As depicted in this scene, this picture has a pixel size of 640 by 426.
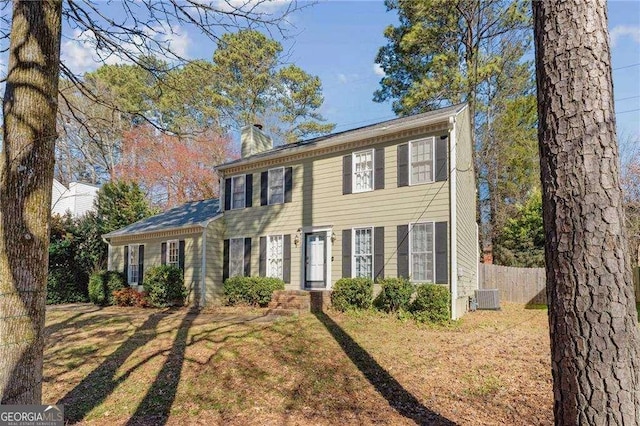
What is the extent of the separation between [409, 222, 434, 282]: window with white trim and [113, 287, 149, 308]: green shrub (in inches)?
377

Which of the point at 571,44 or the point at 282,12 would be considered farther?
the point at 282,12

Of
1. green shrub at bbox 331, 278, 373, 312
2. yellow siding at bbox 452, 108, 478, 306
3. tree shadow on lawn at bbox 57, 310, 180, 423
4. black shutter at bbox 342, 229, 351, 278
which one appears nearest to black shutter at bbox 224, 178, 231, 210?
black shutter at bbox 342, 229, 351, 278

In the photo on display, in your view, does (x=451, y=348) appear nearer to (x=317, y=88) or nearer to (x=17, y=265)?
(x=17, y=265)

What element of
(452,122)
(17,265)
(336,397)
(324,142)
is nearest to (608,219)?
(17,265)

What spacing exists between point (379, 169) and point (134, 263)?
36.4ft

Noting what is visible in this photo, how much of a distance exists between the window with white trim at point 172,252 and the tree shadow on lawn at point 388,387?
889 centimetres

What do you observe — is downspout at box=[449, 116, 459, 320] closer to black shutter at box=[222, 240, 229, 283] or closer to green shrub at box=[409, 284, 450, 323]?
green shrub at box=[409, 284, 450, 323]

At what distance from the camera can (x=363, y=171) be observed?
12.2 m

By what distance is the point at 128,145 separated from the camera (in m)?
22.9

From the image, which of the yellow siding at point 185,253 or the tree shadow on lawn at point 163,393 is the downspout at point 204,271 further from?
the tree shadow on lawn at point 163,393

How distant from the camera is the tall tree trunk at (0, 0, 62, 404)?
2967 millimetres

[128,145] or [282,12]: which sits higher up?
[128,145]

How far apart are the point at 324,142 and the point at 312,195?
5.57 ft

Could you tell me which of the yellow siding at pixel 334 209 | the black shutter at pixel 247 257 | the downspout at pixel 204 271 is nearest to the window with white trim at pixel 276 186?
the yellow siding at pixel 334 209
